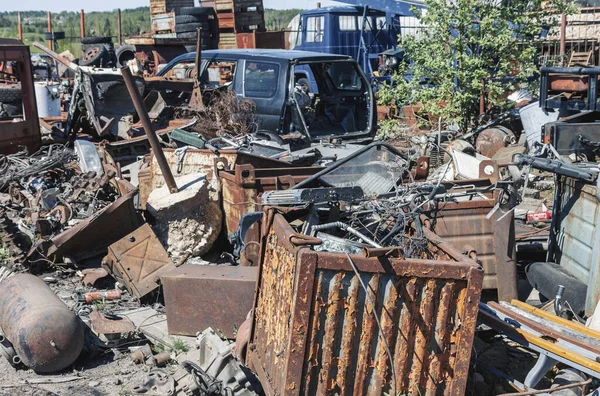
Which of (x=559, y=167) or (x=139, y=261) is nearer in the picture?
(x=559, y=167)

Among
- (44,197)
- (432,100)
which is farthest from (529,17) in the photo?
(44,197)

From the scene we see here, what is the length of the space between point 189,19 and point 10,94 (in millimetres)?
12241

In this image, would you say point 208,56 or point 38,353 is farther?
point 208,56

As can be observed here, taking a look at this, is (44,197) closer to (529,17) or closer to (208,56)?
(208,56)

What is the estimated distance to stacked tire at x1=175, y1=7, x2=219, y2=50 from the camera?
23484 mm

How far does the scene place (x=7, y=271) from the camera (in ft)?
20.9

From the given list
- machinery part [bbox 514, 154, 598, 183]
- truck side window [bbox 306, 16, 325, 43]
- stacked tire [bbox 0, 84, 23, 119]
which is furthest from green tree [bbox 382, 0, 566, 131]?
truck side window [bbox 306, 16, 325, 43]

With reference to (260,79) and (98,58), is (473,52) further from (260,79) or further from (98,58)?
(98,58)

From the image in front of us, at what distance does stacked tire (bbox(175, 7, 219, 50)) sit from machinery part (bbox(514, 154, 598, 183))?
63.1 feet

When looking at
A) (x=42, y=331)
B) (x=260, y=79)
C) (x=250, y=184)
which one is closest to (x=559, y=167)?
(x=250, y=184)

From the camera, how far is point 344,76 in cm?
1070

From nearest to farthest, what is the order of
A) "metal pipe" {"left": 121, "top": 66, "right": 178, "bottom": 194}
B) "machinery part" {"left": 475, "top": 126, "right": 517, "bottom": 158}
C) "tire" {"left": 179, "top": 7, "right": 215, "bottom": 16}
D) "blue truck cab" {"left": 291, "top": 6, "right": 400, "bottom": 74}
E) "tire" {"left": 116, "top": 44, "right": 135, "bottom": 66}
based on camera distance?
"metal pipe" {"left": 121, "top": 66, "right": 178, "bottom": 194} → "machinery part" {"left": 475, "top": 126, "right": 517, "bottom": 158} → "blue truck cab" {"left": 291, "top": 6, "right": 400, "bottom": 74} → "tire" {"left": 116, "top": 44, "right": 135, "bottom": 66} → "tire" {"left": 179, "top": 7, "right": 215, "bottom": 16}

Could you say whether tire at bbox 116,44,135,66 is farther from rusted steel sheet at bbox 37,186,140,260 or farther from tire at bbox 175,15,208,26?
rusted steel sheet at bbox 37,186,140,260

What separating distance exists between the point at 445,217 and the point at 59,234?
382 centimetres
